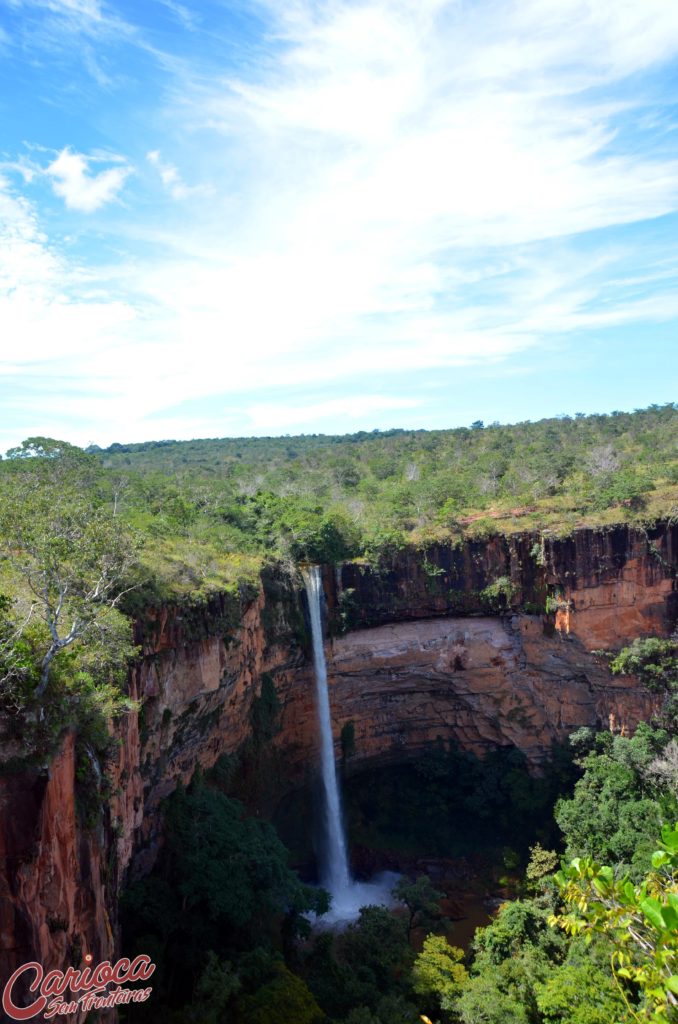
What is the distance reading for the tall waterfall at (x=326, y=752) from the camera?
22.0 metres

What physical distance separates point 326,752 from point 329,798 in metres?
1.45

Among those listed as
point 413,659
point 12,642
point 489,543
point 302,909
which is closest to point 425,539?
point 489,543

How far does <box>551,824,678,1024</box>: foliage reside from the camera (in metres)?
4.04

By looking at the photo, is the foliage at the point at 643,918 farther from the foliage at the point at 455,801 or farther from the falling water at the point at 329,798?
the foliage at the point at 455,801

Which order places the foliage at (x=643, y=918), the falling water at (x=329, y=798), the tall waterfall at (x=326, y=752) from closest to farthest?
the foliage at (x=643, y=918)
the falling water at (x=329, y=798)
the tall waterfall at (x=326, y=752)

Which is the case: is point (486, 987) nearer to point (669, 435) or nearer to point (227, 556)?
point (227, 556)

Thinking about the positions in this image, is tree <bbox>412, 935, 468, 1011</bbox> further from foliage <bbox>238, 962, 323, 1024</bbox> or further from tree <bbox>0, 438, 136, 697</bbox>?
tree <bbox>0, 438, 136, 697</bbox>

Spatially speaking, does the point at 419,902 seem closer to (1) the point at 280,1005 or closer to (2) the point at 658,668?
(1) the point at 280,1005

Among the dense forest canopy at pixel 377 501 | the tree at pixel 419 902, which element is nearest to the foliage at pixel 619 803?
the tree at pixel 419 902

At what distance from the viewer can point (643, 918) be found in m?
4.68

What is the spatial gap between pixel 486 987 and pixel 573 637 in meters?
11.8

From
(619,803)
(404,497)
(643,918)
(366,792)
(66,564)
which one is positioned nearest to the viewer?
(643,918)

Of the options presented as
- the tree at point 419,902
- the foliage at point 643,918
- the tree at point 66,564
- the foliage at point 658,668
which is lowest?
the tree at point 419,902

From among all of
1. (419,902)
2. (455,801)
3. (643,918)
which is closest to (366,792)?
(455,801)
